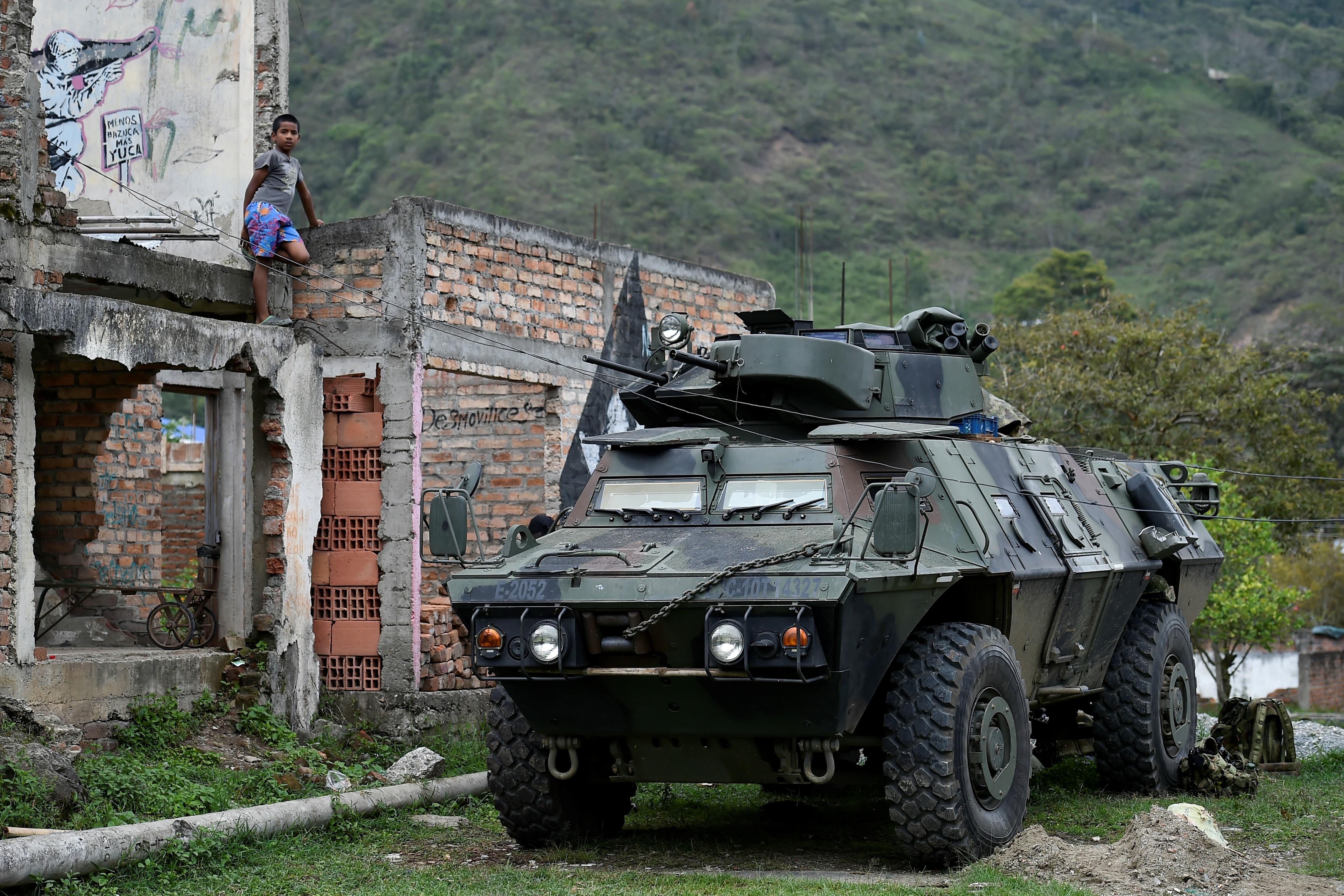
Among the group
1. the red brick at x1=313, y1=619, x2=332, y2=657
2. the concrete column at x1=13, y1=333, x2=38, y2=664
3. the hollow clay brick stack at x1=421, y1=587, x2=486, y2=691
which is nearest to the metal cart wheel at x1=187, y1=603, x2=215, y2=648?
the red brick at x1=313, y1=619, x2=332, y2=657

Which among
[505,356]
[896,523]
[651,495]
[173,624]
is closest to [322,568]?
[173,624]

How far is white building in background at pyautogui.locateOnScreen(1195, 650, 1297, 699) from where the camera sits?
3044 cm

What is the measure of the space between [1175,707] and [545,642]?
489 cm

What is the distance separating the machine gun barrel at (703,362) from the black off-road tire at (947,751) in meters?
1.99

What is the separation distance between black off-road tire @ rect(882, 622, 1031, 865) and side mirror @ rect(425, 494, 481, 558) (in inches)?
90.0

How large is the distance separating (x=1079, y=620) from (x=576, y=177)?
47324 millimetres

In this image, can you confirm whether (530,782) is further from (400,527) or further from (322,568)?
(322,568)

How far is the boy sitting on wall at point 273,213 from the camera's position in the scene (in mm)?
10961

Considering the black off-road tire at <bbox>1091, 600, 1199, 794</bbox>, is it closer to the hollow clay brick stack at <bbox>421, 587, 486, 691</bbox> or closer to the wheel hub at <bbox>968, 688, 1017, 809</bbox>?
the wheel hub at <bbox>968, 688, 1017, 809</bbox>

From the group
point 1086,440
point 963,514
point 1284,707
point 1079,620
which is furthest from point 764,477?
point 1086,440

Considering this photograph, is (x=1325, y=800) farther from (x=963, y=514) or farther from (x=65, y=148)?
(x=65, y=148)

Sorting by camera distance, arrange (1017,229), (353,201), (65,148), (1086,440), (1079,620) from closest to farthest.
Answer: (1079,620) → (65,148) → (1086,440) → (353,201) → (1017,229)

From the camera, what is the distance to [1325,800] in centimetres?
982

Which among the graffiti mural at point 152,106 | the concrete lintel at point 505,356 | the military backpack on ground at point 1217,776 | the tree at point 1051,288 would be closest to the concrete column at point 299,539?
the concrete lintel at point 505,356
